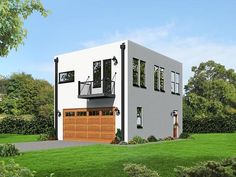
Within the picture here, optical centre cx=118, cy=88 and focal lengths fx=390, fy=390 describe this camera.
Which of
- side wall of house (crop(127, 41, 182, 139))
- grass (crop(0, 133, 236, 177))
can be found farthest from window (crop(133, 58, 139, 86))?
grass (crop(0, 133, 236, 177))

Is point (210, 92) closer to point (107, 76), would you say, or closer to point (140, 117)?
point (140, 117)

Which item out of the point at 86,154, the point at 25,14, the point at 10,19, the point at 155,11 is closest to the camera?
the point at 10,19

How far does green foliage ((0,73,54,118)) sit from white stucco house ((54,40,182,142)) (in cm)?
2846

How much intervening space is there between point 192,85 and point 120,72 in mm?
40606

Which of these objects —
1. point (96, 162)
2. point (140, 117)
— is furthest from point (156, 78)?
point (96, 162)

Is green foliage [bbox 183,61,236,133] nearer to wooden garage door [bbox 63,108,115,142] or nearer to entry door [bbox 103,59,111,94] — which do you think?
wooden garage door [bbox 63,108,115,142]

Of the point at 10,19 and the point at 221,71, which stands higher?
the point at 221,71

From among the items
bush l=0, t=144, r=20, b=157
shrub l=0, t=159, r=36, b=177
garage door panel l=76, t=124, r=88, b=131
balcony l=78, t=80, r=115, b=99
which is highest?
balcony l=78, t=80, r=115, b=99

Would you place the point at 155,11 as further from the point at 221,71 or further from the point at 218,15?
the point at 221,71

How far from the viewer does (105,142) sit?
84.4 ft

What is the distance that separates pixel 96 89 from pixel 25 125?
15.4m

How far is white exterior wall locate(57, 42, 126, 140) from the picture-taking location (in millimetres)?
25516

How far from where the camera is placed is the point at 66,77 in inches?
1185

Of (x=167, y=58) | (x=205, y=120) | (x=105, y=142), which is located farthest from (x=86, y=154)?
(x=205, y=120)
